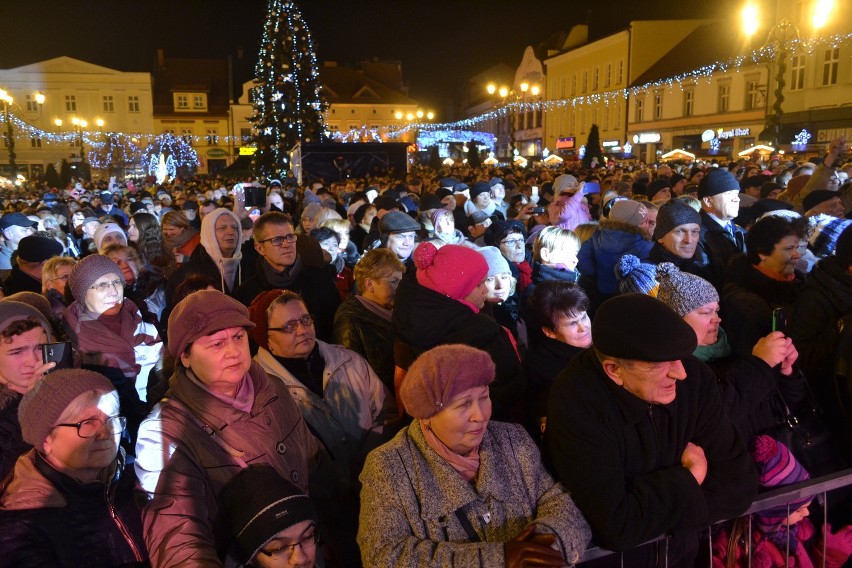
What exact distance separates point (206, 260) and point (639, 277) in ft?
13.0

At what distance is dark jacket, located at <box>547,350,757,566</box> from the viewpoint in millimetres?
2449

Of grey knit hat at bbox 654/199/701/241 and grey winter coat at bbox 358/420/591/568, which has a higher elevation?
grey knit hat at bbox 654/199/701/241

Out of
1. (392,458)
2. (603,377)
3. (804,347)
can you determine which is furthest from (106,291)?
(804,347)

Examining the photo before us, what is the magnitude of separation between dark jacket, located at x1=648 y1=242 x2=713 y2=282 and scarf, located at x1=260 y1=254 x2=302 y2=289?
2.89 meters

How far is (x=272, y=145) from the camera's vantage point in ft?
87.1

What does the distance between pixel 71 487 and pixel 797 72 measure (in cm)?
3941

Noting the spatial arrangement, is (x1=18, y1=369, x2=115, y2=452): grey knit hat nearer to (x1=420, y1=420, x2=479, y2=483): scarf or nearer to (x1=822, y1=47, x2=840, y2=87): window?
(x1=420, y1=420, x2=479, y2=483): scarf

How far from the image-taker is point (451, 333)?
148 inches

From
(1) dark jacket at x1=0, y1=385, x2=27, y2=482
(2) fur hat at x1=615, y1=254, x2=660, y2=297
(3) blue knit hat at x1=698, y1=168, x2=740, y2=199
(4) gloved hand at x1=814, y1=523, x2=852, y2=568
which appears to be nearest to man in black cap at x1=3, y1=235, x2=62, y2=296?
(1) dark jacket at x1=0, y1=385, x2=27, y2=482

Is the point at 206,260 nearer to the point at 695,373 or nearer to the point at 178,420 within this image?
the point at 178,420

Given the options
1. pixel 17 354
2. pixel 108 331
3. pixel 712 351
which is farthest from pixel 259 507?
pixel 108 331

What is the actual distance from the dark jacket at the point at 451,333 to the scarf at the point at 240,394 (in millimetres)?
1136

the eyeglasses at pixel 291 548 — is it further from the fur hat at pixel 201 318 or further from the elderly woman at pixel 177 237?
the elderly woman at pixel 177 237

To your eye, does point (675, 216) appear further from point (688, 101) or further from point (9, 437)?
point (688, 101)
